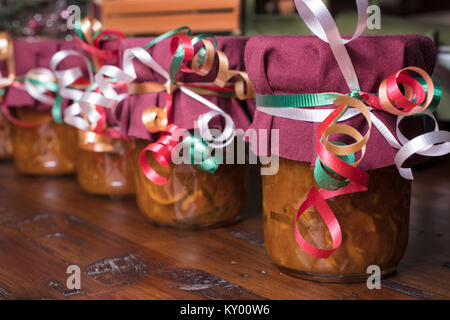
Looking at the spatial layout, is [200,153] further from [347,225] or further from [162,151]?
[347,225]

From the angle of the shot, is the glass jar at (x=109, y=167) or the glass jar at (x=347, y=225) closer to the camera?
the glass jar at (x=347, y=225)

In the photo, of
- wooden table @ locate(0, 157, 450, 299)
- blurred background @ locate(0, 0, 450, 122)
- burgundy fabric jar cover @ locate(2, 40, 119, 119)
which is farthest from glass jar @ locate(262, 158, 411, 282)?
blurred background @ locate(0, 0, 450, 122)

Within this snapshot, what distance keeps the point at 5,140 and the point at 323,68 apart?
1137 millimetres

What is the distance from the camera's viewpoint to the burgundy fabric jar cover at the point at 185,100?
2.73 feet

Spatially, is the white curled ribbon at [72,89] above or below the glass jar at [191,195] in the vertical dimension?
above

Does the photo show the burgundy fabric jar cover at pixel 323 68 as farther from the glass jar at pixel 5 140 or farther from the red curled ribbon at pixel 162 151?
the glass jar at pixel 5 140

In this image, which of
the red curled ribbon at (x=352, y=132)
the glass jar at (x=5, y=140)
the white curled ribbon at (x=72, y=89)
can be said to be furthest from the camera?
the glass jar at (x=5, y=140)

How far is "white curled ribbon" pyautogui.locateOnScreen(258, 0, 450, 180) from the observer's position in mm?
588

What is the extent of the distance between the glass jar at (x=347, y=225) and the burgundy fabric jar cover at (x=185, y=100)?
0.62 feet

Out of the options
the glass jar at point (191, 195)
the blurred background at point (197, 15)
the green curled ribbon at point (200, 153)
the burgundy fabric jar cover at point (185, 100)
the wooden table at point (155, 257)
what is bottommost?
the wooden table at point (155, 257)

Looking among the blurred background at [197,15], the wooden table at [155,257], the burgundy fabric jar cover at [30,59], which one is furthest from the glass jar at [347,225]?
the blurred background at [197,15]

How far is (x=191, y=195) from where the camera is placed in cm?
89
